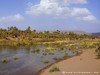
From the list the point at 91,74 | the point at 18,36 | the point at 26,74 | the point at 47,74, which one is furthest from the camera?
the point at 18,36

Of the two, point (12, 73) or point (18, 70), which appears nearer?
point (12, 73)

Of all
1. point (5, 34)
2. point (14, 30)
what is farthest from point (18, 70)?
point (14, 30)

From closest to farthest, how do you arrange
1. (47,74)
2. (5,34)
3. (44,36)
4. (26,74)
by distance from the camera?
(47,74) → (26,74) → (5,34) → (44,36)

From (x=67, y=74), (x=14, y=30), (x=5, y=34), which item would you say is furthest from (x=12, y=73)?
(x=14, y=30)

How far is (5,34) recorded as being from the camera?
3716 inches

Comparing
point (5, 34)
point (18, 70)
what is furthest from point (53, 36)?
point (18, 70)

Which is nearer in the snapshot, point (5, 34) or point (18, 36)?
point (5, 34)

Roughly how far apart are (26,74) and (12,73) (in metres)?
1.77

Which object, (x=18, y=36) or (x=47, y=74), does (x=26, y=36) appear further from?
(x=47, y=74)

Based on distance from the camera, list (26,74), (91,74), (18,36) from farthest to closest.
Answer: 1. (18,36)
2. (26,74)
3. (91,74)

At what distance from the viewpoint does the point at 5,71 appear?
23.6 m

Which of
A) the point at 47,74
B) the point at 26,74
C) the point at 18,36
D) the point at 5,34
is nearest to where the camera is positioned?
the point at 47,74

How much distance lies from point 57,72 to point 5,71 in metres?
6.54

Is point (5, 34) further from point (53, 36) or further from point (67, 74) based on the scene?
point (67, 74)
